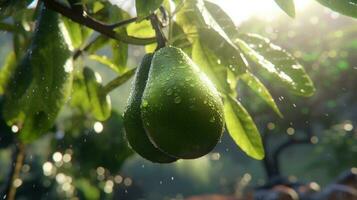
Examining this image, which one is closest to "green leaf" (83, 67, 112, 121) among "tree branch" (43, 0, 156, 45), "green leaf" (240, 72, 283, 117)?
"tree branch" (43, 0, 156, 45)

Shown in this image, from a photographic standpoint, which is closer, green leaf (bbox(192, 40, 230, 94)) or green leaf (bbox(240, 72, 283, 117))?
green leaf (bbox(192, 40, 230, 94))

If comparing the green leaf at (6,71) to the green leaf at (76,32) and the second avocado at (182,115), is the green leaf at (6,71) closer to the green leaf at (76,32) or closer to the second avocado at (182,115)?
the green leaf at (76,32)

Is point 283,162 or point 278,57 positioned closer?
point 278,57

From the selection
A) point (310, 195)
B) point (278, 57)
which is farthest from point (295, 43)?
point (278, 57)

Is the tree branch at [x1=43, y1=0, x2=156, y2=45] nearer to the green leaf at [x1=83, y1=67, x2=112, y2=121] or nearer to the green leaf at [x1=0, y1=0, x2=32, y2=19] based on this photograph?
the green leaf at [x1=0, y1=0, x2=32, y2=19]

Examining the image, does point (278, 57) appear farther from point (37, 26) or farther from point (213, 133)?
point (37, 26)

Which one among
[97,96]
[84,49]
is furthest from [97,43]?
[97,96]

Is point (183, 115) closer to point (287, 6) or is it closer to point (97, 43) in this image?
point (287, 6)

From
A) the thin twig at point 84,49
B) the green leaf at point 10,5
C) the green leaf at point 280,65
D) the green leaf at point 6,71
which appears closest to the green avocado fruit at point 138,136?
the green leaf at point 280,65
